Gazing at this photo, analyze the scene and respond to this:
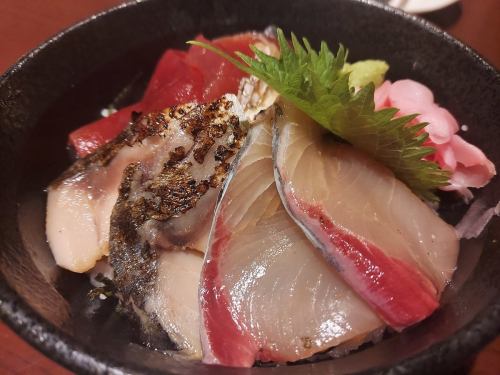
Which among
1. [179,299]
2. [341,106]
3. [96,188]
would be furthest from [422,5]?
[179,299]

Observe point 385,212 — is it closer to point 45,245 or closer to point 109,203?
point 109,203

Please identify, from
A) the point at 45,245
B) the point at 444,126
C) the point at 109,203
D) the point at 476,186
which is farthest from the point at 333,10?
the point at 45,245

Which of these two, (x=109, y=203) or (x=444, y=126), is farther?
(x=444, y=126)

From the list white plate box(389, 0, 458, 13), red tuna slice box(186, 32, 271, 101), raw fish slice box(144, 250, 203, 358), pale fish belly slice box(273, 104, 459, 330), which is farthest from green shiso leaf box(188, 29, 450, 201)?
white plate box(389, 0, 458, 13)

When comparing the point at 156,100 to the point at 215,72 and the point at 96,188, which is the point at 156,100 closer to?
the point at 215,72

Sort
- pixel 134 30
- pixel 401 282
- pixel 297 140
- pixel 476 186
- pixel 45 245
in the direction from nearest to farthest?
1. pixel 401 282
2. pixel 297 140
3. pixel 45 245
4. pixel 476 186
5. pixel 134 30

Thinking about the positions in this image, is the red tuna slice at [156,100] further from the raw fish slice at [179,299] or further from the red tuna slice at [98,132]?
the raw fish slice at [179,299]

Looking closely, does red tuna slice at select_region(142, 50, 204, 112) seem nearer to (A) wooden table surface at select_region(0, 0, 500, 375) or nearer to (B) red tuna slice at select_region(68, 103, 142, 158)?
(B) red tuna slice at select_region(68, 103, 142, 158)
